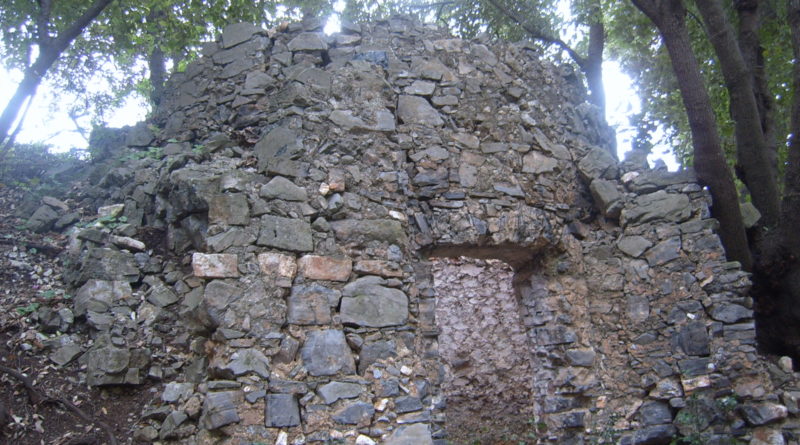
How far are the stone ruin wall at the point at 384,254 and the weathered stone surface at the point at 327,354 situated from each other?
1 centimetres

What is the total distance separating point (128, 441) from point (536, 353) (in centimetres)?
320

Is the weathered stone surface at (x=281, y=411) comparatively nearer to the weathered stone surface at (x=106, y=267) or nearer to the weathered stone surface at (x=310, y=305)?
the weathered stone surface at (x=310, y=305)

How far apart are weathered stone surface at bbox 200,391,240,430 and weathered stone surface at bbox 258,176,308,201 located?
4.38 ft

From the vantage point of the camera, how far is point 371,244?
4270 mm

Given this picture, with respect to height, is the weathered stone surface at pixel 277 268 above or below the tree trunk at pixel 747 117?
below

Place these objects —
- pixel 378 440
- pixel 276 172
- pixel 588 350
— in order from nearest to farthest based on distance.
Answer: pixel 378 440, pixel 276 172, pixel 588 350

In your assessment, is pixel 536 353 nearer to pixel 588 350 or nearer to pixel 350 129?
pixel 588 350

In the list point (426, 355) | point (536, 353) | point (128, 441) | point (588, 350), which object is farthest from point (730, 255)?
point (128, 441)

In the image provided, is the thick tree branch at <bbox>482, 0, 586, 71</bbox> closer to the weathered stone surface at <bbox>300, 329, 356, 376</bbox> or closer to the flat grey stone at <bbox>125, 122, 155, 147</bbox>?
the flat grey stone at <bbox>125, 122, 155, 147</bbox>

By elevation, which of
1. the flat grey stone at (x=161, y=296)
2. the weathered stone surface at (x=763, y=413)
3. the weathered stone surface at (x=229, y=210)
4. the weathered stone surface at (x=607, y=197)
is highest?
the weathered stone surface at (x=607, y=197)

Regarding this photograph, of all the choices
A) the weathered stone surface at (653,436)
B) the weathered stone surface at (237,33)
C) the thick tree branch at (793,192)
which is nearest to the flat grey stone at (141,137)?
the weathered stone surface at (237,33)

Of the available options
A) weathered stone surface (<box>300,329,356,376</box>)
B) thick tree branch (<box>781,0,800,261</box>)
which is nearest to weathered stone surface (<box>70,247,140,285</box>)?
weathered stone surface (<box>300,329,356,376</box>)

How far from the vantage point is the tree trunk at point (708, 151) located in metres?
5.27

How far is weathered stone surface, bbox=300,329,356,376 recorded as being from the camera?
12.3ft
